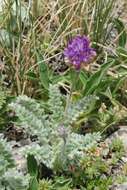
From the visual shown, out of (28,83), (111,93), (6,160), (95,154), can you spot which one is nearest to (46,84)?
(28,83)

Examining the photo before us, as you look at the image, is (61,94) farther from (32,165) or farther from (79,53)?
(79,53)

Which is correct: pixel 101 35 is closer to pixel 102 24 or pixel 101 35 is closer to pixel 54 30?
pixel 102 24

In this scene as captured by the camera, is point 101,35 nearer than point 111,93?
No

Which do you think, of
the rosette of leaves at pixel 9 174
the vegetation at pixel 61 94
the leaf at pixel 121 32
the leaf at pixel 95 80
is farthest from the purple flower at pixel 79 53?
the leaf at pixel 121 32

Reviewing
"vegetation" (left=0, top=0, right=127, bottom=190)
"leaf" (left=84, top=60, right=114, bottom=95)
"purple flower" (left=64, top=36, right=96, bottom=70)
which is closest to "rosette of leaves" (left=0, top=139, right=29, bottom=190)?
"vegetation" (left=0, top=0, right=127, bottom=190)

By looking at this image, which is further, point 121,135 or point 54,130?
point 121,135

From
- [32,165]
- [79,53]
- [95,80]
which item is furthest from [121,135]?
[79,53]
